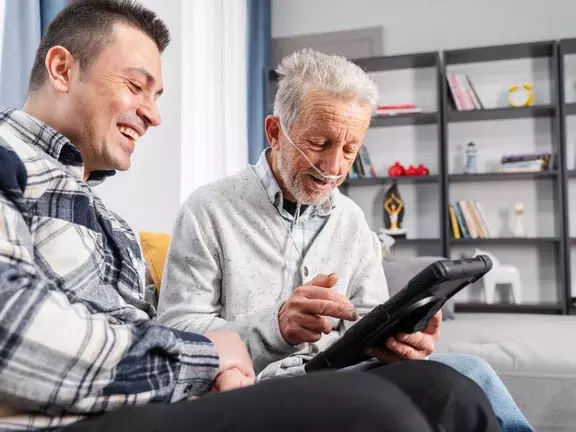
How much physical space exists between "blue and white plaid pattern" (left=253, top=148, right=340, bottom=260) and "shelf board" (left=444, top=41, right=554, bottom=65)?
Answer: 3.06 metres

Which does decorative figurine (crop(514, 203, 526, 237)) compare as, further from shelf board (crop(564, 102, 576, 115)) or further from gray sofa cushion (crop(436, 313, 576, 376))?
gray sofa cushion (crop(436, 313, 576, 376))

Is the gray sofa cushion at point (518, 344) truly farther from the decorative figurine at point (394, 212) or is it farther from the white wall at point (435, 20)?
the white wall at point (435, 20)

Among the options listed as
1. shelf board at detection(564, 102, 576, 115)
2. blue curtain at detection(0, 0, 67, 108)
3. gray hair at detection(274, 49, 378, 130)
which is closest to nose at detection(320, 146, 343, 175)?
gray hair at detection(274, 49, 378, 130)

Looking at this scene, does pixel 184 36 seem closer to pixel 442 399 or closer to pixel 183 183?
pixel 183 183

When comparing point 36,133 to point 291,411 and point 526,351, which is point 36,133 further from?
point 526,351

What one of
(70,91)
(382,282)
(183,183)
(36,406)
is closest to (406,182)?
(183,183)

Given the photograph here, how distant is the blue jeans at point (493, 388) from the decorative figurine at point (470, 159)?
3031 millimetres

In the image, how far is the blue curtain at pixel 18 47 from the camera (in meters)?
1.92

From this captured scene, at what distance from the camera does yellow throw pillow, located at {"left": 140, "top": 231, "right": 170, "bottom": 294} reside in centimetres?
A: 193

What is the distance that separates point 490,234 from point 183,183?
2.22 meters

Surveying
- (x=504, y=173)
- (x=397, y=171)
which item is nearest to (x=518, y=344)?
(x=504, y=173)

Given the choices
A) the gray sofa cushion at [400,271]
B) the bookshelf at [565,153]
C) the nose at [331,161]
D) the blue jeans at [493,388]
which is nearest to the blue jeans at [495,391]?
the blue jeans at [493,388]

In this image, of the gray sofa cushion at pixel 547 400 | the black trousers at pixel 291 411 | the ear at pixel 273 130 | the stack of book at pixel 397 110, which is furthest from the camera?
the stack of book at pixel 397 110

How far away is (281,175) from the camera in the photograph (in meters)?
1.39
